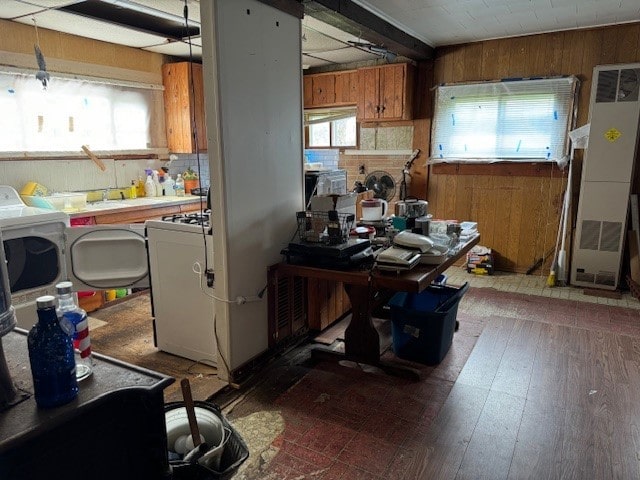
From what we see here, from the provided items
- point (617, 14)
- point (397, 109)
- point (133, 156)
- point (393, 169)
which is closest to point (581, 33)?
point (617, 14)

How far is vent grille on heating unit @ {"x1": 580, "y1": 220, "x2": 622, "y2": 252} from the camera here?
4.38m

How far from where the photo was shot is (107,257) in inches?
123

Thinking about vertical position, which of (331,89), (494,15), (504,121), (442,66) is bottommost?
(504,121)

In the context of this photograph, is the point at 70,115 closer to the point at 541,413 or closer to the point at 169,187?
the point at 169,187

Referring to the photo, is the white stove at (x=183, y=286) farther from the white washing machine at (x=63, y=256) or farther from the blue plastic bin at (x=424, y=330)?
the blue plastic bin at (x=424, y=330)

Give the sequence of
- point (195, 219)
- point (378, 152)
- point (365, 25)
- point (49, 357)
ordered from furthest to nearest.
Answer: point (378, 152), point (365, 25), point (195, 219), point (49, 357)

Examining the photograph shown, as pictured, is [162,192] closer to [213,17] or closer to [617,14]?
[213,17]

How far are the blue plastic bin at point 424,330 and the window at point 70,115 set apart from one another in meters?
3.46

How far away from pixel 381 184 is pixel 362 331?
3027 mm

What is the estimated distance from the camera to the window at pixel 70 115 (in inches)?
155

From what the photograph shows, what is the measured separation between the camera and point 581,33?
14.5ft

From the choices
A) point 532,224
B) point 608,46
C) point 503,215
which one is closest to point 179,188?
point 503,215

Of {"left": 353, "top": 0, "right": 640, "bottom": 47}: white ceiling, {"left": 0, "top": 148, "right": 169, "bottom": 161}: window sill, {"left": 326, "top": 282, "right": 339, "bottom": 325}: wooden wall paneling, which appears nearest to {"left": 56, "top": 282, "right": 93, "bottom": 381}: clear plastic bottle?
{"left": 326, "top": 282, "right": 339, "bottom": 325}: wooden wall paneling

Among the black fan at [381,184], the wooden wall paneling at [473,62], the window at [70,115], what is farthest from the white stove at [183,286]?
the wooden wall paneling at [473,62]
